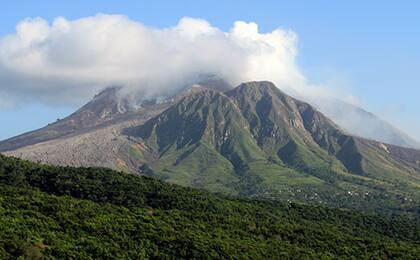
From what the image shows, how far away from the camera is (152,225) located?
12038 centimetres

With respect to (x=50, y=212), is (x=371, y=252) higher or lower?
lower

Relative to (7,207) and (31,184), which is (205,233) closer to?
(7,207)

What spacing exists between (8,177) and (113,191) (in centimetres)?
2729

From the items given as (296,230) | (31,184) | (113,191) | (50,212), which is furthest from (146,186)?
(50,212)

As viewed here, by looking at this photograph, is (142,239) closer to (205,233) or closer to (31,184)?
(205,233)

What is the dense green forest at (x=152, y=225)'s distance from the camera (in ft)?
338

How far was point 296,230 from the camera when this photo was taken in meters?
140

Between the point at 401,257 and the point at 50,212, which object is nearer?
the point at 50,212

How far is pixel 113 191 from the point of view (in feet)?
549

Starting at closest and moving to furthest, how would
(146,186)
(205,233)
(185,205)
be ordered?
(205,233) < (185,205) < (146,186)

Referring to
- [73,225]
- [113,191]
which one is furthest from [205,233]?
[113,191]

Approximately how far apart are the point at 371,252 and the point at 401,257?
19.0ft

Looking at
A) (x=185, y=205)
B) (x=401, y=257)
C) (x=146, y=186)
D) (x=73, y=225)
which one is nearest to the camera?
(x=73, y=225)

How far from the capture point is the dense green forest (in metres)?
103
